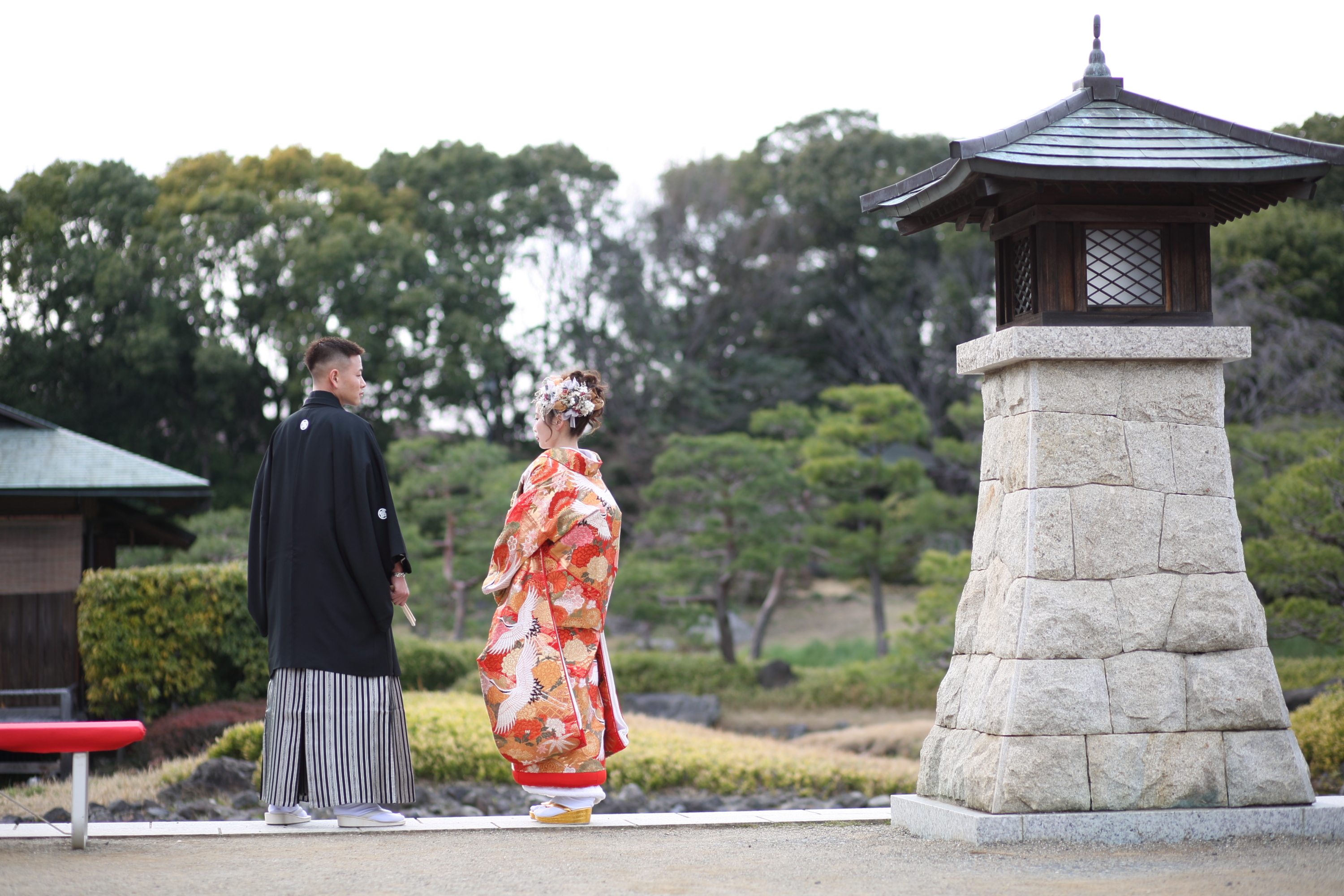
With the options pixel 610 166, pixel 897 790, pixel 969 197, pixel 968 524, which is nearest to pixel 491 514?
pixel 968 524

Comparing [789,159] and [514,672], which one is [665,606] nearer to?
[514,672]

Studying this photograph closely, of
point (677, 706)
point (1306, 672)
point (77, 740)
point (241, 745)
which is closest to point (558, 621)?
point (77, 740)

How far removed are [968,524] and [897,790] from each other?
8.24m

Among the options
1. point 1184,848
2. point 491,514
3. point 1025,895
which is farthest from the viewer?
point 491,514

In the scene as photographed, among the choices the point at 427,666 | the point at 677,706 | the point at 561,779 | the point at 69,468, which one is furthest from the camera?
the point at 677,706

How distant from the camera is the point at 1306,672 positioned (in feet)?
37.3

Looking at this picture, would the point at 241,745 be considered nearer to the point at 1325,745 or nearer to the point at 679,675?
the point at 1325,745

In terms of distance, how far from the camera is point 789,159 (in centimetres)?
2547

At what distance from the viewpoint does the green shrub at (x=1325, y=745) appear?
6.57 m

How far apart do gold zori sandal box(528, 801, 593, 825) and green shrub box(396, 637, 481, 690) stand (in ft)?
25.2

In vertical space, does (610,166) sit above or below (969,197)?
above

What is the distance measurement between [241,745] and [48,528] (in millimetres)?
2832

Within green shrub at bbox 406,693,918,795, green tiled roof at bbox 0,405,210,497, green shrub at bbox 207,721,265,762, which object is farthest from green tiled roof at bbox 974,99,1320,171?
green tiled roof at bbox 0,405,210,497

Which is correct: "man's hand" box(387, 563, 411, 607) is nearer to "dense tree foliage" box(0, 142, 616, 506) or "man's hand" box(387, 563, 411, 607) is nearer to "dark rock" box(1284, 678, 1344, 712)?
"dark rock" box(1284, 678, 1344, 712)
